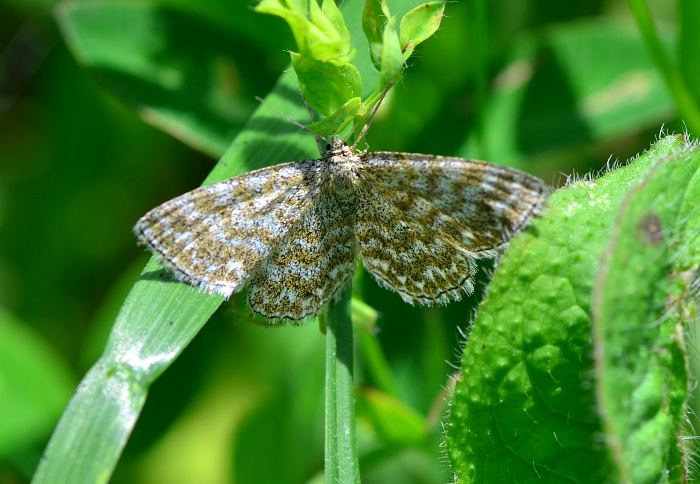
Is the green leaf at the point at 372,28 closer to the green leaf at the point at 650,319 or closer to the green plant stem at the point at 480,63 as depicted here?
the green leaf at the point at 650,319

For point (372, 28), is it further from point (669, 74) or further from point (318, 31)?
point (669, 74)

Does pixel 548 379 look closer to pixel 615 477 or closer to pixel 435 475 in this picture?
pixel 615 477

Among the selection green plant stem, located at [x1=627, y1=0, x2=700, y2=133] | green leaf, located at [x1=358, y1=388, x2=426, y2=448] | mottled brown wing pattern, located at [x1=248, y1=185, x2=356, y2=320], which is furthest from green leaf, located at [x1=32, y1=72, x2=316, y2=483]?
green plant stem, located at [x1=627, y1=0, x2=700, y2=133]

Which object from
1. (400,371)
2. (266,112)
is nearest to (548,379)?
(266,112)

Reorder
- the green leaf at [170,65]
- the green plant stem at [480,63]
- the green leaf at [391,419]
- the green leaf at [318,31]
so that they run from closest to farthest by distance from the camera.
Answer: the green leaf at [318,31], the green leaf at [391,419], the green plant stem at [480,63], the green leaf at [170,65]

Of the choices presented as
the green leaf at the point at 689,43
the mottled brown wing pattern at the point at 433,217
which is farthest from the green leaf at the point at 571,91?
the mottled brown wing pattern at the point at 433,217
